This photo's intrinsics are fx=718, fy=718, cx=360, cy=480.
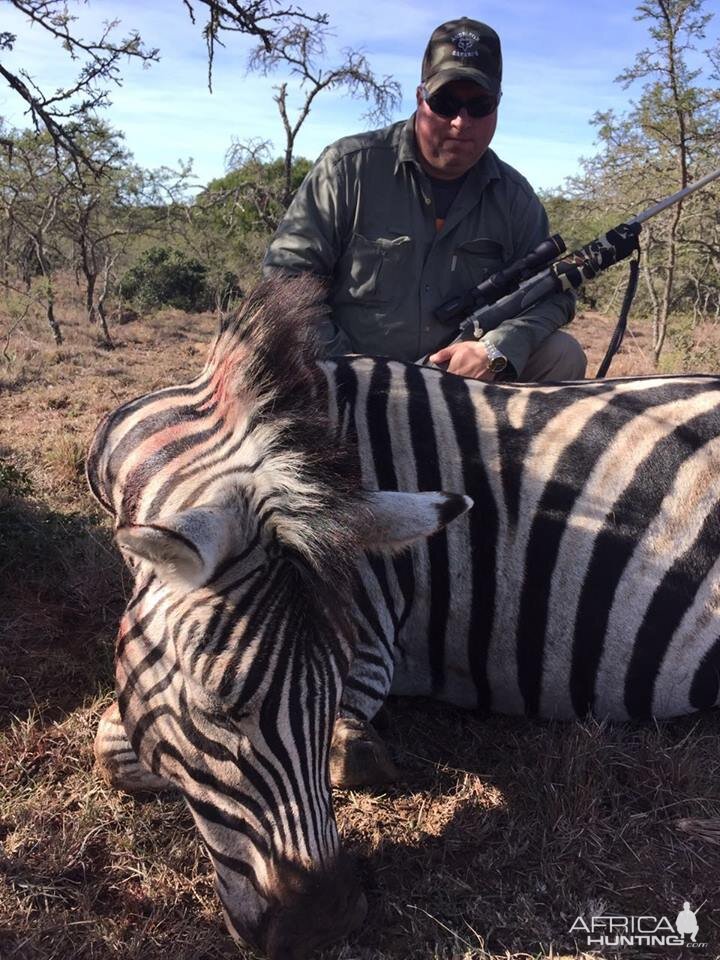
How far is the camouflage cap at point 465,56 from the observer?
11.7 ft

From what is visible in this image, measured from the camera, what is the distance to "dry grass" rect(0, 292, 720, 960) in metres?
1.94

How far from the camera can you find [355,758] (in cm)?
235

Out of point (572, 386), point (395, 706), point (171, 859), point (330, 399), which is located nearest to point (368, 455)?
point (330, 399)

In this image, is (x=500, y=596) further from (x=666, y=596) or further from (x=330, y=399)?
(x=330, y=399)

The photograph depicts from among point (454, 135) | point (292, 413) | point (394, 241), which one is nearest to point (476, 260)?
point (394, 241)

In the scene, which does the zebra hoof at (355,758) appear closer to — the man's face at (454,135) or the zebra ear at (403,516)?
the zebra ear at (403,516)

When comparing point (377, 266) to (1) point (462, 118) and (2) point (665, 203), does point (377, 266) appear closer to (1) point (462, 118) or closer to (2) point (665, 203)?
(1) point (462, 118)

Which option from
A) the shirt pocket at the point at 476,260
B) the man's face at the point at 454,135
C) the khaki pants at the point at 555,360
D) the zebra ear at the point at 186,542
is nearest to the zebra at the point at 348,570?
the zebra ear at the point at 186,542

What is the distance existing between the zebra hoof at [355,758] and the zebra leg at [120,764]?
56cm

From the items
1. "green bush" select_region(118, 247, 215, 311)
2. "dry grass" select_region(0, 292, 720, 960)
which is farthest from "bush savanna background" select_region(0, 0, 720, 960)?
"green bush" select_region(118, 247, 215, 311)

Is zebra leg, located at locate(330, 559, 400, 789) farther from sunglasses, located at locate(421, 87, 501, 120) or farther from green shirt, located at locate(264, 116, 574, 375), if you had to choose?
sunglasses, located at locate(421, 87, 501, 120)

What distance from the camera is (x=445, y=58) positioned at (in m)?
3.65

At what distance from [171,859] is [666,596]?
1.79 meters

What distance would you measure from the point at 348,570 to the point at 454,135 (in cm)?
298
